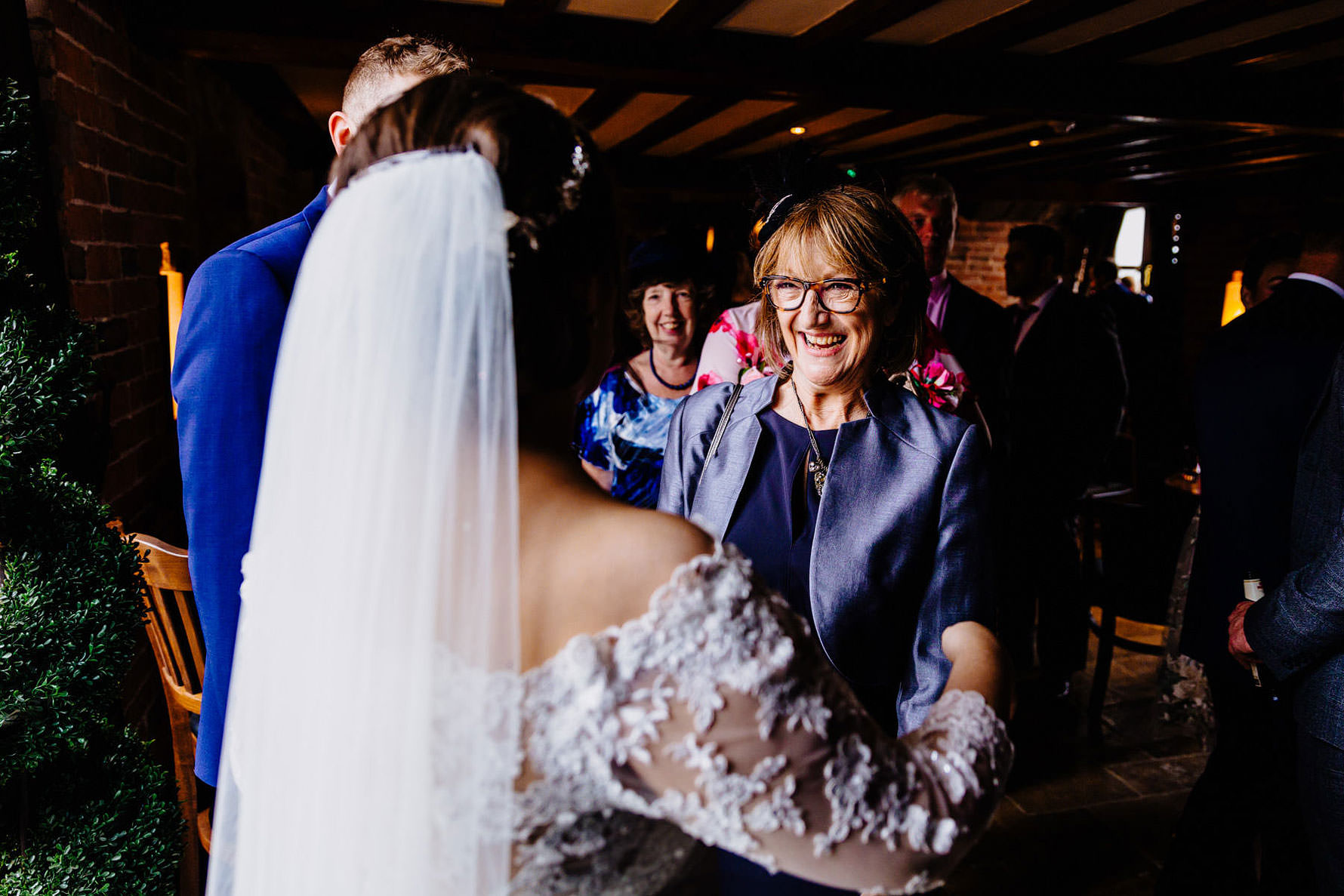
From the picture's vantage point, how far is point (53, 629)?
1.36 m

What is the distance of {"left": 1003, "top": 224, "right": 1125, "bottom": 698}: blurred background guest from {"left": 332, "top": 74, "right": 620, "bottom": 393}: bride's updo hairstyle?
10.3ft

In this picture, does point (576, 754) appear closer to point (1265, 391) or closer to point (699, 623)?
point (699, 623)

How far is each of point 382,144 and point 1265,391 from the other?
7.04 ft

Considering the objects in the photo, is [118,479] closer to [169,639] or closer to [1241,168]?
[169,639]

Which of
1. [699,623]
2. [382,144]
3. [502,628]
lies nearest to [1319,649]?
[699,623]

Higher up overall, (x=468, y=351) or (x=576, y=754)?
(x=468, y=351)

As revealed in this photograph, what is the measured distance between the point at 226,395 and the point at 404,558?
2.47ft

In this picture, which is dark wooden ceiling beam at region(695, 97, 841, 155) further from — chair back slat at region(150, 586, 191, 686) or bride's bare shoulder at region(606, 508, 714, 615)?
bride's bare shoulder at region(606, 508, 714, 615)

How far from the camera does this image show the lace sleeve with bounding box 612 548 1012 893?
75cm

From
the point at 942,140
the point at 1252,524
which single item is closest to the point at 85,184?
the point at 1252,524

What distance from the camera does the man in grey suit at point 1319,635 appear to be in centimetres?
153

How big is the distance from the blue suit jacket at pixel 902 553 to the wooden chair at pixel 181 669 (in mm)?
1483

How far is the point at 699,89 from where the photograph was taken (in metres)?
4.07

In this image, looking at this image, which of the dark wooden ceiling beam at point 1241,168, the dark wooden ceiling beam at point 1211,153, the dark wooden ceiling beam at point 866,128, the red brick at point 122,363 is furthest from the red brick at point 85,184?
the dark wooden ceiling beam at point 1241,168
